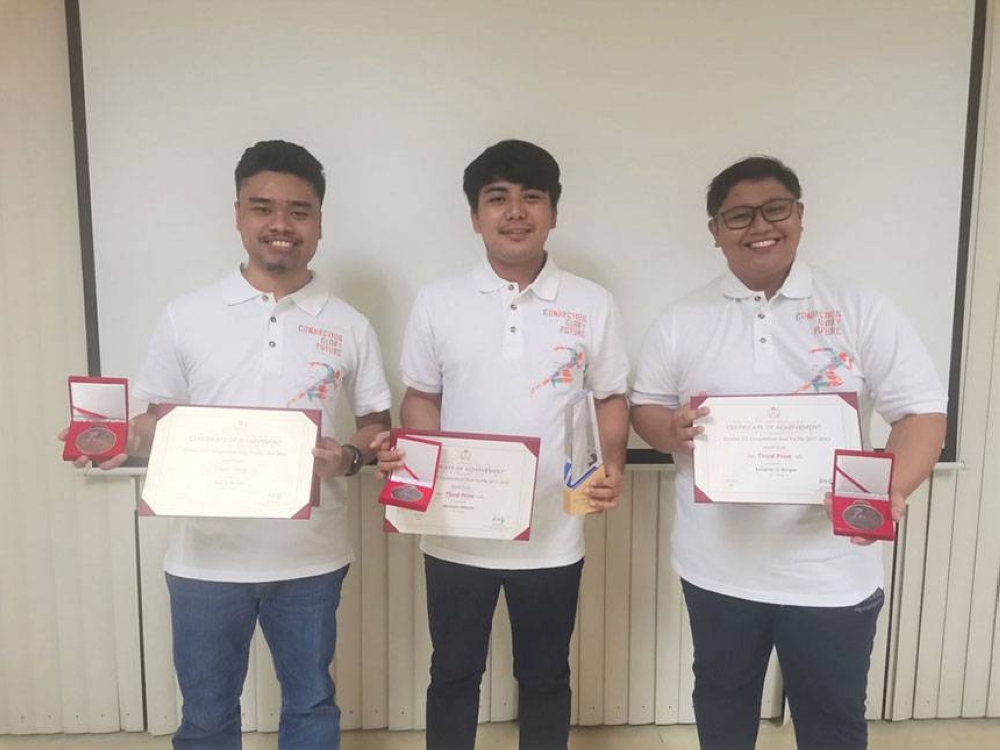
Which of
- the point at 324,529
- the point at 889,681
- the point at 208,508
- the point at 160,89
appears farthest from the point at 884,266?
the point at 160,89

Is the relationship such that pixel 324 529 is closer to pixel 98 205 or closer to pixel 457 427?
pixel 457 427

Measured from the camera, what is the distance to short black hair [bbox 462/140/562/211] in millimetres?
1502

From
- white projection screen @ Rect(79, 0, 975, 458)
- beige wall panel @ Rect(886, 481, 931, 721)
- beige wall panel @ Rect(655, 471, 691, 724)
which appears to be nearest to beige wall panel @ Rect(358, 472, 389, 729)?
white projection screen @ Rect(79, 0, 975, 458)

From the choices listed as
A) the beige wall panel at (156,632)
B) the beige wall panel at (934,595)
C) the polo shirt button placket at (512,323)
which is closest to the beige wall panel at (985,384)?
the beige wall panel at (934,595)

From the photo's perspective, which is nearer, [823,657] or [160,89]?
[823,657]

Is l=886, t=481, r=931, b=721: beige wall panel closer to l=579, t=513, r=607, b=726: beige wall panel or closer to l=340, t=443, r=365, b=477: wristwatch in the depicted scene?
l=579, t=513, r=607, b=726: beige wall panel

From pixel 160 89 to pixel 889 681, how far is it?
2929 millimetres

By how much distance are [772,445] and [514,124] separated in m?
1.16

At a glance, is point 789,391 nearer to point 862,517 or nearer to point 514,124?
point 862,517

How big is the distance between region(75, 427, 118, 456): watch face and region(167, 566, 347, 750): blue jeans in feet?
1.18

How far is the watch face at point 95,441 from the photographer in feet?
4.28

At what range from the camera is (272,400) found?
4.69 feet

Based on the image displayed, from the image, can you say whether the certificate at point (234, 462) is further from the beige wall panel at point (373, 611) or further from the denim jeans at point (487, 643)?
the beige wall panel at point (373, 611)

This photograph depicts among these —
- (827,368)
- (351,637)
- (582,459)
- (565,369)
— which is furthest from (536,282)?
(351,637)
